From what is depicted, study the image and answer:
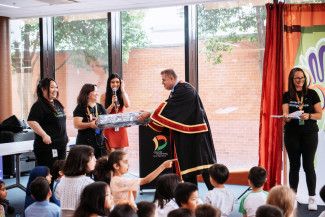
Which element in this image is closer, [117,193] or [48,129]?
[117,193]

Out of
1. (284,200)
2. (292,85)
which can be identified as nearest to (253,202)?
(284,200)

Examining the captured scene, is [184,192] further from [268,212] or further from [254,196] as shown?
[268,212]

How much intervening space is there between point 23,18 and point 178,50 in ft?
8.81

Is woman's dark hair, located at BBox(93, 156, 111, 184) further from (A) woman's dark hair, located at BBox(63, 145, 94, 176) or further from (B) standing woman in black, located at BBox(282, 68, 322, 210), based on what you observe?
(B) standing woman in black, located at BBox(282, 68, 322, 210)

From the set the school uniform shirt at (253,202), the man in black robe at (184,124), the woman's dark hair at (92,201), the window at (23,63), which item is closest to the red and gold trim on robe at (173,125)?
the man in black robe at (184,124)

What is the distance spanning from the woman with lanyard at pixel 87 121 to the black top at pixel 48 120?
0.18m

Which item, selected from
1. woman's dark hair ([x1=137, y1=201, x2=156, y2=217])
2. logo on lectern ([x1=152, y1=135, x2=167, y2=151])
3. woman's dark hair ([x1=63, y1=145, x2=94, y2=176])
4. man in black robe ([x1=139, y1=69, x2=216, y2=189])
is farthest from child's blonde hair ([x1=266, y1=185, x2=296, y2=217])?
logo on lectern ([x1=152, y1=135, x2=167, y2=151])

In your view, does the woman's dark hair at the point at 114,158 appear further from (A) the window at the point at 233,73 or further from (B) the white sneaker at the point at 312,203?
(A) the window at the point at 233,73

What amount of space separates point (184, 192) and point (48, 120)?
217cm

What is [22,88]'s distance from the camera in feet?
28.8

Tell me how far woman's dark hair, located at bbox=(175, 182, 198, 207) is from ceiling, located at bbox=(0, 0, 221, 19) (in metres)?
4.01

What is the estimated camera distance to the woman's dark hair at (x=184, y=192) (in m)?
3.40

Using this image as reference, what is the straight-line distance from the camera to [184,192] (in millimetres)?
3402

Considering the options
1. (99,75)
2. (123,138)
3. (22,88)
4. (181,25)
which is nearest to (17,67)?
(22,88)
